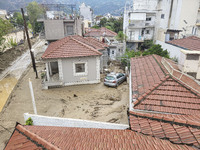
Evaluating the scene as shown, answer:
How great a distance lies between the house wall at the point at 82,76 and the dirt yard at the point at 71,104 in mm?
649

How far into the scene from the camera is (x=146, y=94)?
21.3 feet

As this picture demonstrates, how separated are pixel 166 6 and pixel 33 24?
45.2 metres

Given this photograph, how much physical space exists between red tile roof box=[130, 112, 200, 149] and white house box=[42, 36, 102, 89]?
10.5 meters

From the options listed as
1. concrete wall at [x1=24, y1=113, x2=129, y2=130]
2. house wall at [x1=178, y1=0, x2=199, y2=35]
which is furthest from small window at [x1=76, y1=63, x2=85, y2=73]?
house wall at [x1=178, y1=0, x2=199, y2=35]

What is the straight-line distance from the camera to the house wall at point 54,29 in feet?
68.2

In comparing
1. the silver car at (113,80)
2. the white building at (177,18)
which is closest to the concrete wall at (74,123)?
the silver car at (113,80)

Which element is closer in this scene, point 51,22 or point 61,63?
point 61,63

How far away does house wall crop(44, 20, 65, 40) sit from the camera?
2080 cm

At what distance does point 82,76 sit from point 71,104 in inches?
159

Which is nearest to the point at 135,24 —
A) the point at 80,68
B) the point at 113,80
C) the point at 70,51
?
the point at 113,80

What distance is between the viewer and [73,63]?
14969 mm

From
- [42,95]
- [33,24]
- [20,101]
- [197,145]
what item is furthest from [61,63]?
[33,24]

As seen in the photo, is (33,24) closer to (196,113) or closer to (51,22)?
(51,22)

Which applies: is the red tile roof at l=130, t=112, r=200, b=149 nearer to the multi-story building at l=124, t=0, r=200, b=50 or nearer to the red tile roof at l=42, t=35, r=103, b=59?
the red tile roof at l=42, t=35, r=103, b=59
